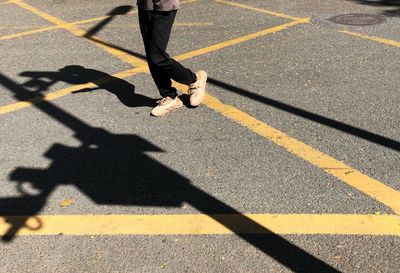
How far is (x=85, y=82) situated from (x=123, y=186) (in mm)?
2377

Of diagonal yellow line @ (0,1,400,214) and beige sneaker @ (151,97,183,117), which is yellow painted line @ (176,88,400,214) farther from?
beige sneaker @ (151,97,183,117)

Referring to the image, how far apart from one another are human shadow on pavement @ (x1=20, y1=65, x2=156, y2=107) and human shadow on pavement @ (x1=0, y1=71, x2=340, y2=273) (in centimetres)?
75

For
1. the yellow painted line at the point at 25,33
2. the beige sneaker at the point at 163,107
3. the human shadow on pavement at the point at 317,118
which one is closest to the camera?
the human shadow on pavement at the point at 317,118

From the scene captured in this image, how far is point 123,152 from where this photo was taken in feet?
13.5

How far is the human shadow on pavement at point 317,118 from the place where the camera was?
4004mm

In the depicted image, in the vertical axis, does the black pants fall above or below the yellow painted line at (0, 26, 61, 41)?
above

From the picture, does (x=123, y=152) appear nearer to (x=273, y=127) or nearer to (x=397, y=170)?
(x=273, y=127)

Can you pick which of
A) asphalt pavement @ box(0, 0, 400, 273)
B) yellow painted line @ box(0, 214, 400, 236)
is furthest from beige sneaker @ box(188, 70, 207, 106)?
yellow painted line @ box(0, 214, 400, 236)

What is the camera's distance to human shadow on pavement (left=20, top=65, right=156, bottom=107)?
5.12m

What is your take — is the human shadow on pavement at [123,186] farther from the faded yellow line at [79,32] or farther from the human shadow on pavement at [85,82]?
the faded yellow line at [79,32]

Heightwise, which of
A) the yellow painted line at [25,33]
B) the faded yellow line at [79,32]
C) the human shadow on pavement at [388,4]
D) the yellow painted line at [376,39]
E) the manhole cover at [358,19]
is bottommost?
the yellow painted line at [25,33]

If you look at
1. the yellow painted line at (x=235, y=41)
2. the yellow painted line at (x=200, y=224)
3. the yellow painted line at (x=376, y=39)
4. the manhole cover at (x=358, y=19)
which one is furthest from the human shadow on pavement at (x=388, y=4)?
the yellow painted line at (x=200, y=224)

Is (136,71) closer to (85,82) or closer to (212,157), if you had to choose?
(85,82)

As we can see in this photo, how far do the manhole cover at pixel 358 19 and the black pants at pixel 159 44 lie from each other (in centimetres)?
366
